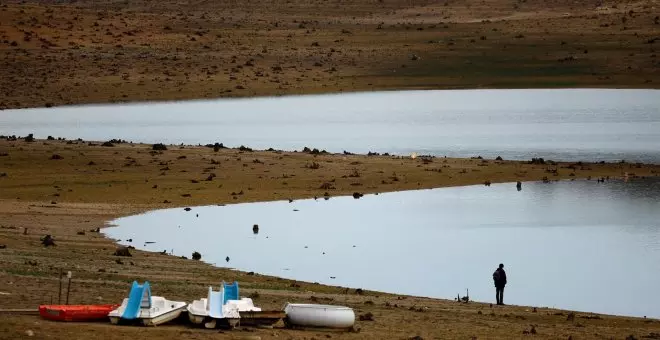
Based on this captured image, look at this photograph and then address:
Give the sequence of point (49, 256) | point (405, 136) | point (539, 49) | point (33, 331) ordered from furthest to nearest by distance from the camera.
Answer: point (539, 49) → point (405, 136) → point (49, 256) → point (33, 331)

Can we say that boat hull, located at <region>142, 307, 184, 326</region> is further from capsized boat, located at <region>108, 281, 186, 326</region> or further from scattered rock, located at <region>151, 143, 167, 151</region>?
scattered rock, located at <region>151, 143, 167, 151</region>

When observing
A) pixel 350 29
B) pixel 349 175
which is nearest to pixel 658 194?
pixel 349 175

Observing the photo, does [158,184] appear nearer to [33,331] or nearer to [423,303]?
[423,303]

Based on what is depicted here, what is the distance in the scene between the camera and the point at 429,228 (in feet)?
121

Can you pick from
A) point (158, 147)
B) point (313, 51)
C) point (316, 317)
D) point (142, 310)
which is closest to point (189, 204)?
point (158, 147)

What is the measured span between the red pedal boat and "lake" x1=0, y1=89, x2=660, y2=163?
30962 millimetres

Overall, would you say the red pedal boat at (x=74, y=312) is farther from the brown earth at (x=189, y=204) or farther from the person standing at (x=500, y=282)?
the person standing at (x=500, y=282)

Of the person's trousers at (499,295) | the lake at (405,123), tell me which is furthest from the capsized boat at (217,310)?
the lake at (405,123)

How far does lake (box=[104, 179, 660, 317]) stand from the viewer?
29500mm

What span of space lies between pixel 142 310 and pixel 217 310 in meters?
1.03

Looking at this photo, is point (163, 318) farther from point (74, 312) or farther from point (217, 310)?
point (74, 312)

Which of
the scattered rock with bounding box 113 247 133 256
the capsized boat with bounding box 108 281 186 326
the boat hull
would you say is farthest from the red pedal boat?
the scattered rock with bounding box 113 247 133 256

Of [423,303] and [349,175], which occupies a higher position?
[349,175]

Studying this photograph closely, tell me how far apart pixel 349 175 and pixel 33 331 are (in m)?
26.6
